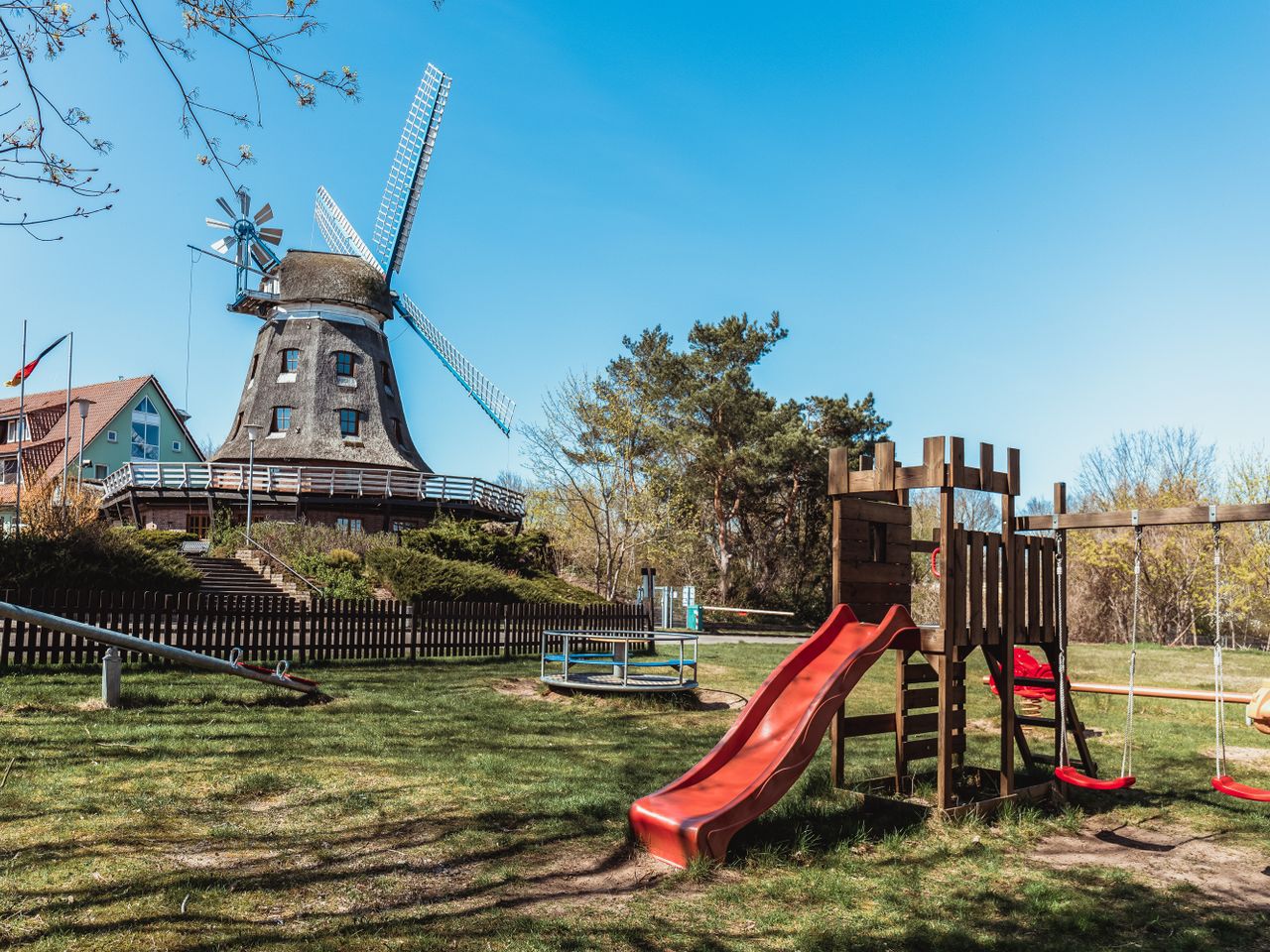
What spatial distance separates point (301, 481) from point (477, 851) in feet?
103

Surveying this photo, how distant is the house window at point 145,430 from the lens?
49.6 meters

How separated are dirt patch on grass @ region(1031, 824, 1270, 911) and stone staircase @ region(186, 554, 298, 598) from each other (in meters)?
22.7

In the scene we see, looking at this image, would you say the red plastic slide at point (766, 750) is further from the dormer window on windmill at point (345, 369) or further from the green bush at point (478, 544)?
the dormer window on windmill at point (345, 369)

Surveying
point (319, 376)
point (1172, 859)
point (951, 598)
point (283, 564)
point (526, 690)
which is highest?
point (319, 376)

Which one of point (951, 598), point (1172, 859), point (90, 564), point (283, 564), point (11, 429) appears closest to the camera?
point (1172, 859)

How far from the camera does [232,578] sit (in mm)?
27000

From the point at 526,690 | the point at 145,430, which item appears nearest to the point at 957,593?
the point at 526,690

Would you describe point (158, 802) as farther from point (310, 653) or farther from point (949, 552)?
point (310, 653)

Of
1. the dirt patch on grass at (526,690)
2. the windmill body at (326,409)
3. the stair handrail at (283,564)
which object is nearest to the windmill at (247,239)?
the windmill body at (326,409)

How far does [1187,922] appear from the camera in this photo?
538 centimetres

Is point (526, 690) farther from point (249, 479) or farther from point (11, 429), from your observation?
point (11, 429)

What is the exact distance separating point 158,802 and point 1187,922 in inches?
284

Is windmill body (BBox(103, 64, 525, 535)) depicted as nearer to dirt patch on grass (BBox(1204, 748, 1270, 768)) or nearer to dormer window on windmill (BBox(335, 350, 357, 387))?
dormer window on windmill (BBox(335, 350, 357, 387))

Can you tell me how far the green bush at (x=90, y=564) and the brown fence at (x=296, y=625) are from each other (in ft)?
9.25
